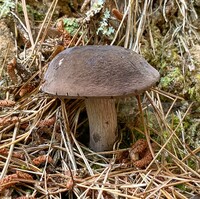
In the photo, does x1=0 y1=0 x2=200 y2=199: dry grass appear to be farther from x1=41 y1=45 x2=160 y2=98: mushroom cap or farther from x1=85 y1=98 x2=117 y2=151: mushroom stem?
x1=41 y1=45 x2=160 y2=98: mushroom cap

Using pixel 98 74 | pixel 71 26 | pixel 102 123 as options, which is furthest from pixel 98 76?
pixel 71 26

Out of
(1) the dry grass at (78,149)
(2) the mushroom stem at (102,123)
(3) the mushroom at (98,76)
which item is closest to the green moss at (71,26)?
(1) the dry grass at (78,149)

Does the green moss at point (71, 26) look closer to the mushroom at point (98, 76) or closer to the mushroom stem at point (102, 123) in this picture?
the mushroom at point (98, 76)

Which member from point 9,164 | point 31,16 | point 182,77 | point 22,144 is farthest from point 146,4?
point 9,164

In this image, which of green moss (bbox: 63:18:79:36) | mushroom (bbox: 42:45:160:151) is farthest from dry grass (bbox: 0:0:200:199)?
mushroom (bbox: 42:45:160:151)

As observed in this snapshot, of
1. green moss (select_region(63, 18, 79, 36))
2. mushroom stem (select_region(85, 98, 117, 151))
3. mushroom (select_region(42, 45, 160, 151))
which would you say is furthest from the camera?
green moss (select_region(63, 18, 79, 36))

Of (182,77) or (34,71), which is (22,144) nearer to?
(34,71)
